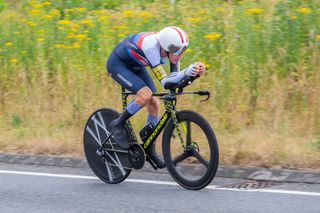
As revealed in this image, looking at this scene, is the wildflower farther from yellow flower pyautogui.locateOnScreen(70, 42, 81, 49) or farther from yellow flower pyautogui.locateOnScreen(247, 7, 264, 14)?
yellow flower pyautogui.locateOnScreen(70, 42, 81, 49)

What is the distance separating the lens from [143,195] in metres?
7.24

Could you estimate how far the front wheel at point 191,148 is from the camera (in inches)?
276

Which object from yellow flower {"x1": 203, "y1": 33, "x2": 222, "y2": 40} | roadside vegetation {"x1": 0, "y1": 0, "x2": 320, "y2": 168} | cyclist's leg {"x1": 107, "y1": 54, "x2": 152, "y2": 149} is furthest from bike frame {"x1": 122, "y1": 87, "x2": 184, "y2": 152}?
yellow flower {"x1": 203, "y1": 33, "x2": 222, "y2": 40}

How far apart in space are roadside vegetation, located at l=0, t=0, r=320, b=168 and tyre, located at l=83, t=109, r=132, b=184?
1046 mm

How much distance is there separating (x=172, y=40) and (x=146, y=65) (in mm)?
649

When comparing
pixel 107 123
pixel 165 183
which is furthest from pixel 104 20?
pixel 165 183

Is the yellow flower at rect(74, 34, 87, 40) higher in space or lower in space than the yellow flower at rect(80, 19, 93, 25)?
lower

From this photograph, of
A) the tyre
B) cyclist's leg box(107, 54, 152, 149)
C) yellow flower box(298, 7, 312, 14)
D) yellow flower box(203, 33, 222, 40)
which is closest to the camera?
cyclist's leg box(107, 54, 152, 149)

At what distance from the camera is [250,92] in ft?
32.7

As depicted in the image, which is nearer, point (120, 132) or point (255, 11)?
point (120, 132)

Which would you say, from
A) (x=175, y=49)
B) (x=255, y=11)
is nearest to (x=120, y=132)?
(x=175, y=49)

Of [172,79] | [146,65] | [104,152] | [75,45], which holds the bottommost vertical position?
[104,152]

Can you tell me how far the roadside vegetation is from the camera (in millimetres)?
9156

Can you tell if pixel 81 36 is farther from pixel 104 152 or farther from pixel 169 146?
pixel 169 146
